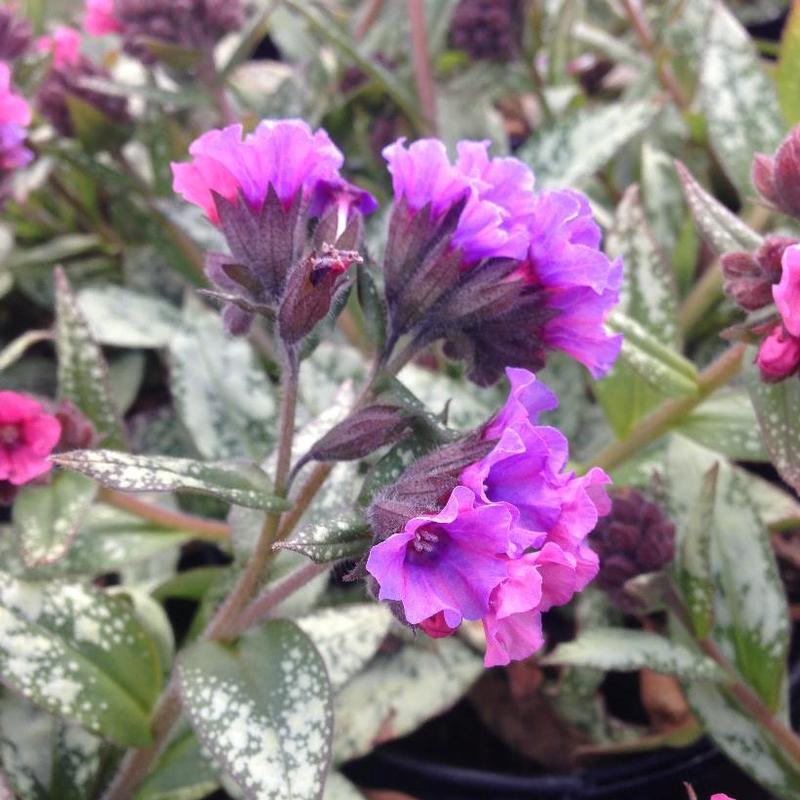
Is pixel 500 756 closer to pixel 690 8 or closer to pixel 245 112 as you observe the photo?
pixel 245 112

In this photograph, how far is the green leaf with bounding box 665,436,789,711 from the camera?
2.52 ft

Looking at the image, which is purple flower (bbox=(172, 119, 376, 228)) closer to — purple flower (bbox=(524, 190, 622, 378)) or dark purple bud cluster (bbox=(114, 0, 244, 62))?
purple flower (bbox=(524, 190, 622, 378))

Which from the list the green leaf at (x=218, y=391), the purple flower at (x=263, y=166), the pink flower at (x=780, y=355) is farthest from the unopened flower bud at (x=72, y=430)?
the pink flower at (x=780, y=355)

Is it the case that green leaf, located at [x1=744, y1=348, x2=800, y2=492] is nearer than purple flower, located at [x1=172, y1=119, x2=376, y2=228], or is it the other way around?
purple flower, located at [x1=172, y1=119, x2=376, y2=228]

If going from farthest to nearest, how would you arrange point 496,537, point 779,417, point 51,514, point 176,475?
1. point 51,514
2. point 779,417
3. point 176,475
4. point 496,537

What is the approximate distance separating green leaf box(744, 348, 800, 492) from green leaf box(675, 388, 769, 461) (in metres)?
0.13

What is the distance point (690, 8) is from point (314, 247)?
3.18 feet

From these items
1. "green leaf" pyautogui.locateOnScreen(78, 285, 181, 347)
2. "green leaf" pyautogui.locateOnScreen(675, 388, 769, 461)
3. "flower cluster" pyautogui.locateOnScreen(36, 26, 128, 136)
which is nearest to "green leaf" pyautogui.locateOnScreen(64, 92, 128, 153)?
"flower cluster" pyautogui.locateOnScreen(36, 26, 128, 136)

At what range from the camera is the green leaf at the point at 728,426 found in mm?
803

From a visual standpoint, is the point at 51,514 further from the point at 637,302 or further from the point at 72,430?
the point at 637,302

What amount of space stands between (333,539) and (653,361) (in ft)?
1.17

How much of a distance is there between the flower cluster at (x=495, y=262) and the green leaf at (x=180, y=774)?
362mm

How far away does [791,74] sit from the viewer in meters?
0.97

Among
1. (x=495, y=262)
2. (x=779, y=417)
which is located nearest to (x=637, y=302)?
(x=779, y=417)
